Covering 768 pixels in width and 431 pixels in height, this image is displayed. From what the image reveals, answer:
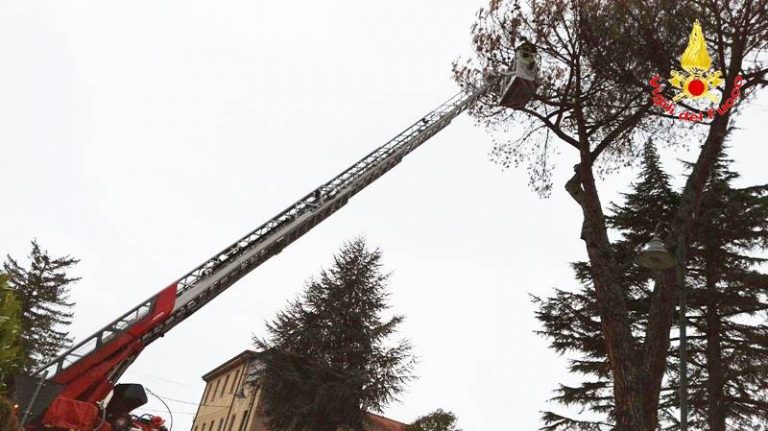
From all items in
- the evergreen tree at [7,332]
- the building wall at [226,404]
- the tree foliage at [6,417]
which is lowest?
the tree foliage at [6,417]

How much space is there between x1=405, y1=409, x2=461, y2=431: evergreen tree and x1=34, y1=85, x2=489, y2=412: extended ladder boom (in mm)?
14463

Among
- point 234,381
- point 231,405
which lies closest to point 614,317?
point 231,405

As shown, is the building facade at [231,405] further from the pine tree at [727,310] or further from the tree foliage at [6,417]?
the tree foliage at [6,417]

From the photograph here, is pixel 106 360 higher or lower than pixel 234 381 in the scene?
lower

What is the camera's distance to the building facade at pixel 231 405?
1447 inches

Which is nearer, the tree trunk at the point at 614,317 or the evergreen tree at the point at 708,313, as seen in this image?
the tree trunk at the point at 614,317

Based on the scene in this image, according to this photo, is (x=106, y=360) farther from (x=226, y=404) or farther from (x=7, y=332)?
(x=226, y=404)

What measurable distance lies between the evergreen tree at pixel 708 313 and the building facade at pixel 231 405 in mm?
18090

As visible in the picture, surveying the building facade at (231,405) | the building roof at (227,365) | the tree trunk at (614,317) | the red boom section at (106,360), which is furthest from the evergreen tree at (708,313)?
the building roof at (227,365)

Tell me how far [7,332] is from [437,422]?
19.6 meters

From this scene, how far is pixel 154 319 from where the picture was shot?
40.5ft

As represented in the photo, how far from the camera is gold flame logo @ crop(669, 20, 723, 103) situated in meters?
12.8

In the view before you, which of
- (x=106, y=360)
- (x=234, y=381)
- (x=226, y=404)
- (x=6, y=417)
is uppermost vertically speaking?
(x=234, y=381)

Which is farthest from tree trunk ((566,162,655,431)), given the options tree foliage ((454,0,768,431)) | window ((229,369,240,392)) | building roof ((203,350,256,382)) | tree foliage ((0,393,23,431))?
window ((229,369,240,392))
